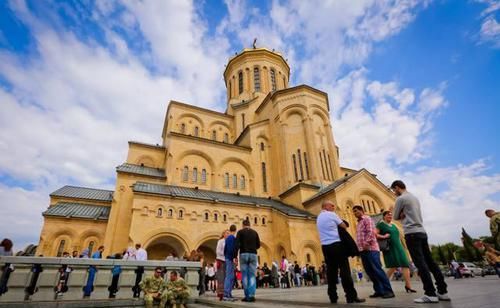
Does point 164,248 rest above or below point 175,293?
above

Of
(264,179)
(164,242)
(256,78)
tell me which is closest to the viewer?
(164,242)

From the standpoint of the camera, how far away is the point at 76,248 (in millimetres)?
17156

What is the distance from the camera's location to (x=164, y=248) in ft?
60.3

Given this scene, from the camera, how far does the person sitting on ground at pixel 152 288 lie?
236 inches

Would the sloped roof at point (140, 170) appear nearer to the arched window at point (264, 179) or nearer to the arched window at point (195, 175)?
the arched window at point (195, 175)

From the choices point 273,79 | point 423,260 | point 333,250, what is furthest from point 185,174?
point 423,260

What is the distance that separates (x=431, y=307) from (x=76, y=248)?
815 inches

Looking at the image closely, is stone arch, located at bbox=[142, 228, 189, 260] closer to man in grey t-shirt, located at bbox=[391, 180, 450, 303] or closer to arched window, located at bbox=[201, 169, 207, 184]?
arched window, located at bbox=[201, 169, 207, 184]

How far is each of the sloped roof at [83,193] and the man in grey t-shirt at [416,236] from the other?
23.2m

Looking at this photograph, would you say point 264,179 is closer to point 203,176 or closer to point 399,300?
point 203,176

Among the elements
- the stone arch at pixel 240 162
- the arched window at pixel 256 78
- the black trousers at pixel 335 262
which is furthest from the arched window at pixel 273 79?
the black trousers at pixel 335 262

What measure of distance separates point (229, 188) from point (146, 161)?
878 centimetres

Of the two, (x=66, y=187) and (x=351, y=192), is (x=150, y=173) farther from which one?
(x=351, y=192)

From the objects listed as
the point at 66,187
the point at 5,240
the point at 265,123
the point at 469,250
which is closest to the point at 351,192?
the point at 265,123
